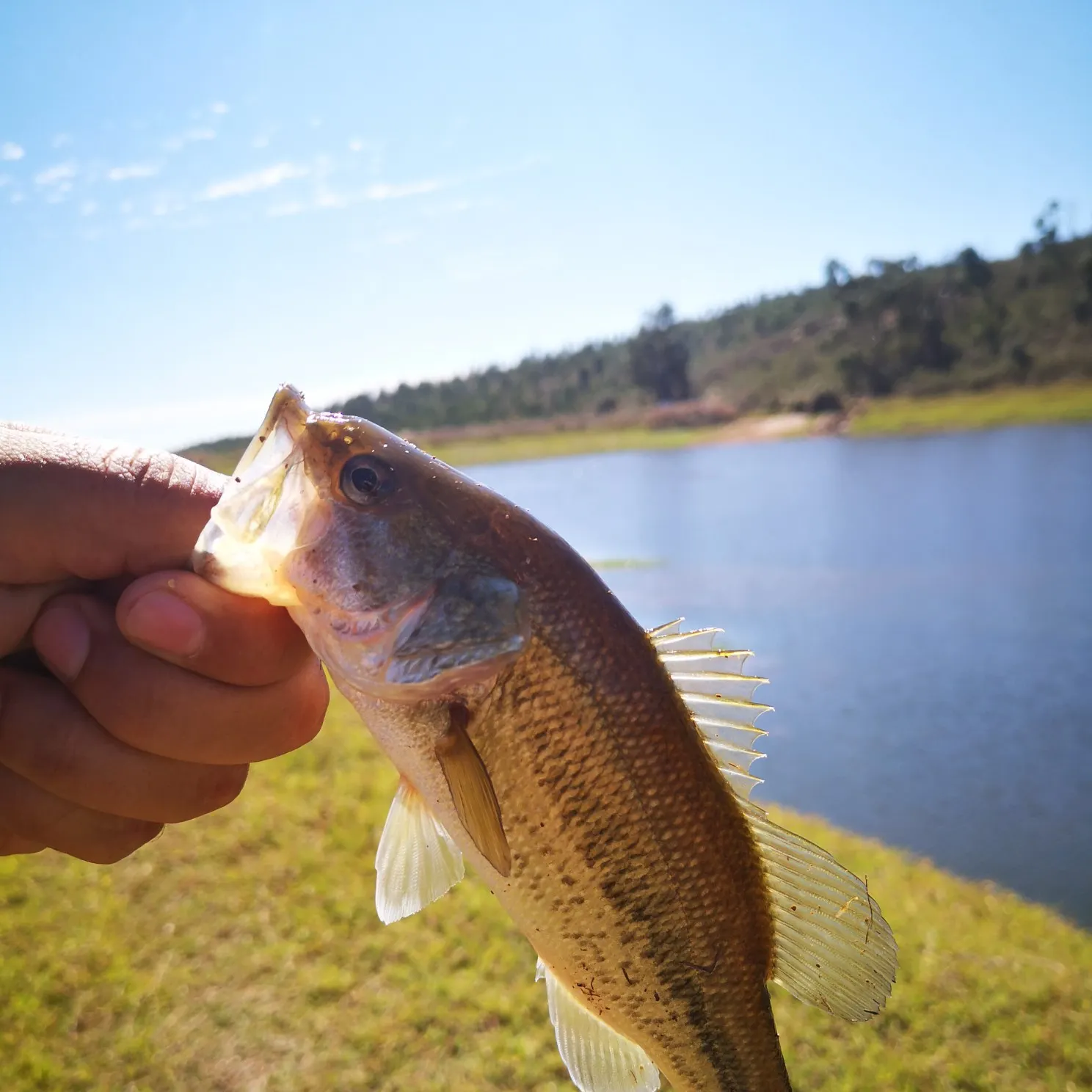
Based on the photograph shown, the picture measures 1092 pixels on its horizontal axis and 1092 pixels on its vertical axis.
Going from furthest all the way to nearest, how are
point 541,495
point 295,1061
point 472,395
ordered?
1. point 472,395
2. point 541,495
3. point 295,1061

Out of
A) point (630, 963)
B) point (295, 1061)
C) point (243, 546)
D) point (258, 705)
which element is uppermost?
point (243, 546)

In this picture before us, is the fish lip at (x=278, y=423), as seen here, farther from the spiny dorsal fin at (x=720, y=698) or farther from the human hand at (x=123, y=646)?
the spiny dorsal fin at (x=720, y=698)

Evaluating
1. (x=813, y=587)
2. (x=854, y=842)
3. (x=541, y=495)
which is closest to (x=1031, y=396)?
(x=541, y=495)

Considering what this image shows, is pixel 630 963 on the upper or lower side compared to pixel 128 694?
lower

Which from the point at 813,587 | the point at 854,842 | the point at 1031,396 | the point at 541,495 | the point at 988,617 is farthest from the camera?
the point at 1031,396

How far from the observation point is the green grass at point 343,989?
324cm

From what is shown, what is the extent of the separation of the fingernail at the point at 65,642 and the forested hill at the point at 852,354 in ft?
117

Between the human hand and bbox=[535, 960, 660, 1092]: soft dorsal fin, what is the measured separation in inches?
27.8

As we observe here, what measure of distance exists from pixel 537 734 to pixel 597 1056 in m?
0.65

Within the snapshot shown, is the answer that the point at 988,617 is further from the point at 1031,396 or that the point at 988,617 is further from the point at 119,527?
the point at 1031,396

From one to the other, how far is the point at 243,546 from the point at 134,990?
11.0 ft

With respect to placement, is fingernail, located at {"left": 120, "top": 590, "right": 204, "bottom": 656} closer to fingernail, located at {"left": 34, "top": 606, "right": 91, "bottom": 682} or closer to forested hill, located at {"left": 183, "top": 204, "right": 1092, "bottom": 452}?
fingernail, located at {"left": 34, "top": 606, "right": 91, "bottom": 682}

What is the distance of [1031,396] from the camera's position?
37812 mm

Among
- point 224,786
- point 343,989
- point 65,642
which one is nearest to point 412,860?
point 224,786
